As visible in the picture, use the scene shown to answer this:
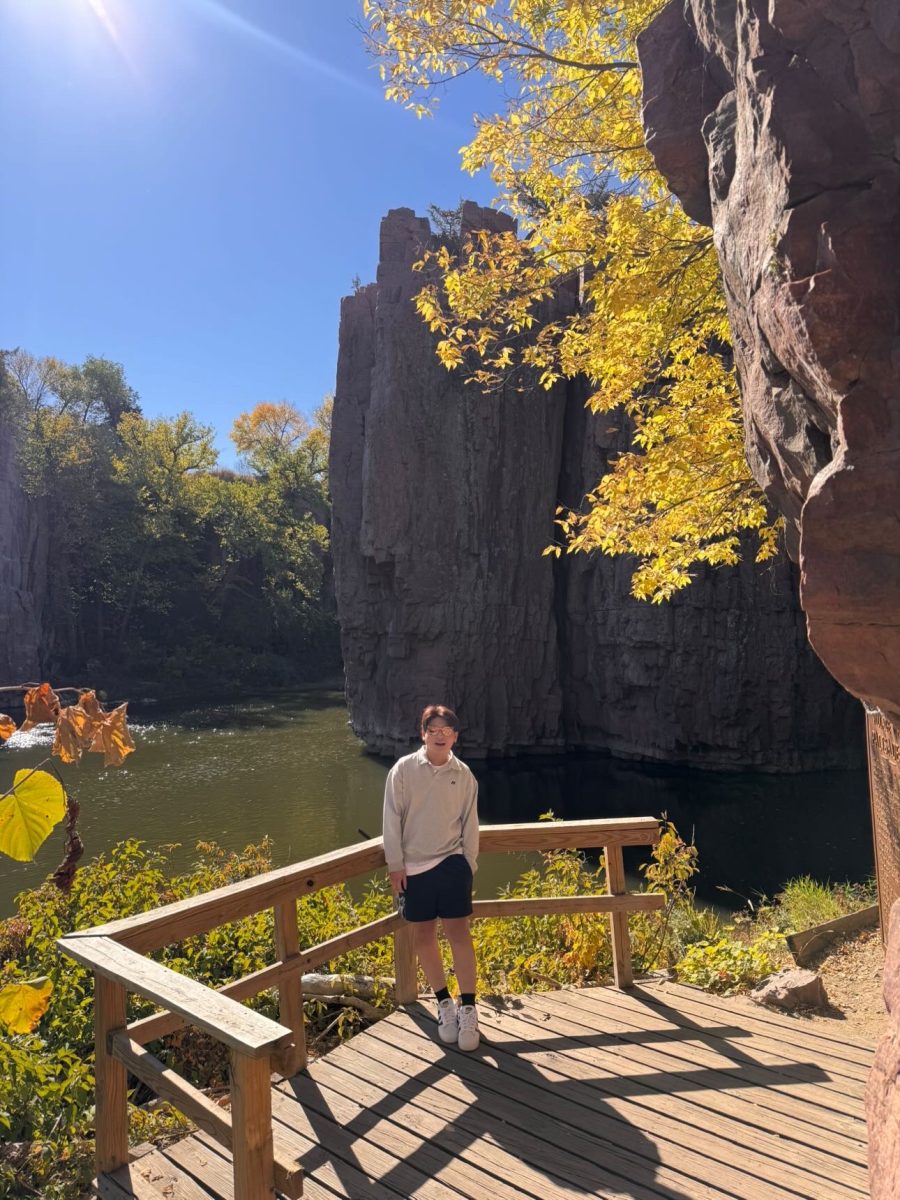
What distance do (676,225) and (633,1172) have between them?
5373mm

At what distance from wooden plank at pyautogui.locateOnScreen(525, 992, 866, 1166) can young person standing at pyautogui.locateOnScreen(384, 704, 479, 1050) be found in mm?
333

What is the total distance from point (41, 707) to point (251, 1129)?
1.30 meters

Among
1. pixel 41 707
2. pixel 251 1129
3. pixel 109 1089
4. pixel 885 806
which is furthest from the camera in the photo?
pixel 885 806

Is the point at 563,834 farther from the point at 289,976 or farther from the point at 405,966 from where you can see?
the point at 289,976

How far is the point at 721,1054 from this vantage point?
3.41m

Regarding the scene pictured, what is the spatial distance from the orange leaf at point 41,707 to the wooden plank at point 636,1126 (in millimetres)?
2296

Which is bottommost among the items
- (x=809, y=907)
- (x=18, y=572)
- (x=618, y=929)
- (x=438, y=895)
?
(x=809, y=907)

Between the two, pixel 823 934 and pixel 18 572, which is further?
pixel 18 572

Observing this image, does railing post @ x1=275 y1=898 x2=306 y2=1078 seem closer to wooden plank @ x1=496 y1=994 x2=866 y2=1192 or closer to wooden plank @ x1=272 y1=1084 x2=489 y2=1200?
wooden plank @ x1=272 y1=1084 x2=489 y2=1200

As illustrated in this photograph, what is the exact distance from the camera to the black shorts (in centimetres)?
351

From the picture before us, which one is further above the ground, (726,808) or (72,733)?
(72,733)

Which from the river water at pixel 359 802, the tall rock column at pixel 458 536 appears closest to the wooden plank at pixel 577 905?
the river water at pixel 359 802

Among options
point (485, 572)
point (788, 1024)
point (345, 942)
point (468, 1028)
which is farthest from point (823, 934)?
point (485, 572)

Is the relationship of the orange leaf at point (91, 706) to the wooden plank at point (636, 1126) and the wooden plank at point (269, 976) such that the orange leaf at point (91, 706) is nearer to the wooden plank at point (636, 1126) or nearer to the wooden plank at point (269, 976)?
the wooden plank at point (269, 976)
